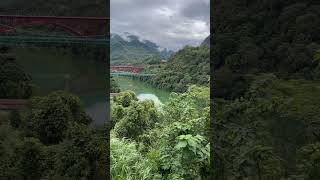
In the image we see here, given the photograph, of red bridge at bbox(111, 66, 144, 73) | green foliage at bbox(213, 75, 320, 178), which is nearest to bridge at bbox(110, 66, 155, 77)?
red bridge at bbox(111, 66, 144, 73)

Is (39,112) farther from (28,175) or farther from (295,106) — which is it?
(295,106)

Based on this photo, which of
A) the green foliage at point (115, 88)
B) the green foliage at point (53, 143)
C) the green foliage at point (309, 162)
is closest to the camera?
the green foliage at point (309, 162)

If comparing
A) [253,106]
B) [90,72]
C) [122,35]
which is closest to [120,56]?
[122,35]

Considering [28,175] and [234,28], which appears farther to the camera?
[234,28]

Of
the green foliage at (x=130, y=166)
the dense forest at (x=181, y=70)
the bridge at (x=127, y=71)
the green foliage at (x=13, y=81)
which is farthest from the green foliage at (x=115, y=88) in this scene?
the green foliage at (x=13, y=81)

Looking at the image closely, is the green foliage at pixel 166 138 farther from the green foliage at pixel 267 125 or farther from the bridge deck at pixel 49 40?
the bridge deck at pixel 49 40

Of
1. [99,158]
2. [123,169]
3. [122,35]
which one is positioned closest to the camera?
A: [99,158]
